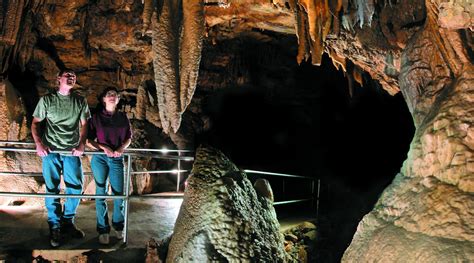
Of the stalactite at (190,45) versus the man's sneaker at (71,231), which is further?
the stalactite at (190,45)

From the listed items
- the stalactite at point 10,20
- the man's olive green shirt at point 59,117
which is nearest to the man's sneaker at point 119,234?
the man's olive green shirt at point 59,117

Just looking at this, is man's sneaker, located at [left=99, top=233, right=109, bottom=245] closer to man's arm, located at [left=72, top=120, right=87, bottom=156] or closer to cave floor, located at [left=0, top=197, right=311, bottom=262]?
cave floor, located at [left=0, top=197, right=311, bottom=262]

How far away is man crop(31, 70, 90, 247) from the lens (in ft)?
13.1

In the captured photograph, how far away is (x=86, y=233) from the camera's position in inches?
173

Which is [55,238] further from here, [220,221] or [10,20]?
[10,20]

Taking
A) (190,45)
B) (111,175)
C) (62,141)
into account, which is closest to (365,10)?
(190,45)

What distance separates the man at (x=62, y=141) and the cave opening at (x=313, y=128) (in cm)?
799

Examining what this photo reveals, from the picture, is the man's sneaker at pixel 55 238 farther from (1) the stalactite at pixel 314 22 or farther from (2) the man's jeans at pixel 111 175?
(1) the stalactite at pixel 314 22

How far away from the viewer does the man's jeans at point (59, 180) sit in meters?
3.96

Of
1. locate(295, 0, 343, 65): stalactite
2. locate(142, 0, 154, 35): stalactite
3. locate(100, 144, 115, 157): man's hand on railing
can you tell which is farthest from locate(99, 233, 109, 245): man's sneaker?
locate(295, 0, 343, 65): stalactite

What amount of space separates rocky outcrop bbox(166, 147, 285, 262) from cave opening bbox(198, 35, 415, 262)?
7.91 meters

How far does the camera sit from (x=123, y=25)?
9250mm

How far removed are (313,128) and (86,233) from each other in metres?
11.2

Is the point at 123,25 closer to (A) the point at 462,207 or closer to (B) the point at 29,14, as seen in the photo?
(B) the point at 29,14
